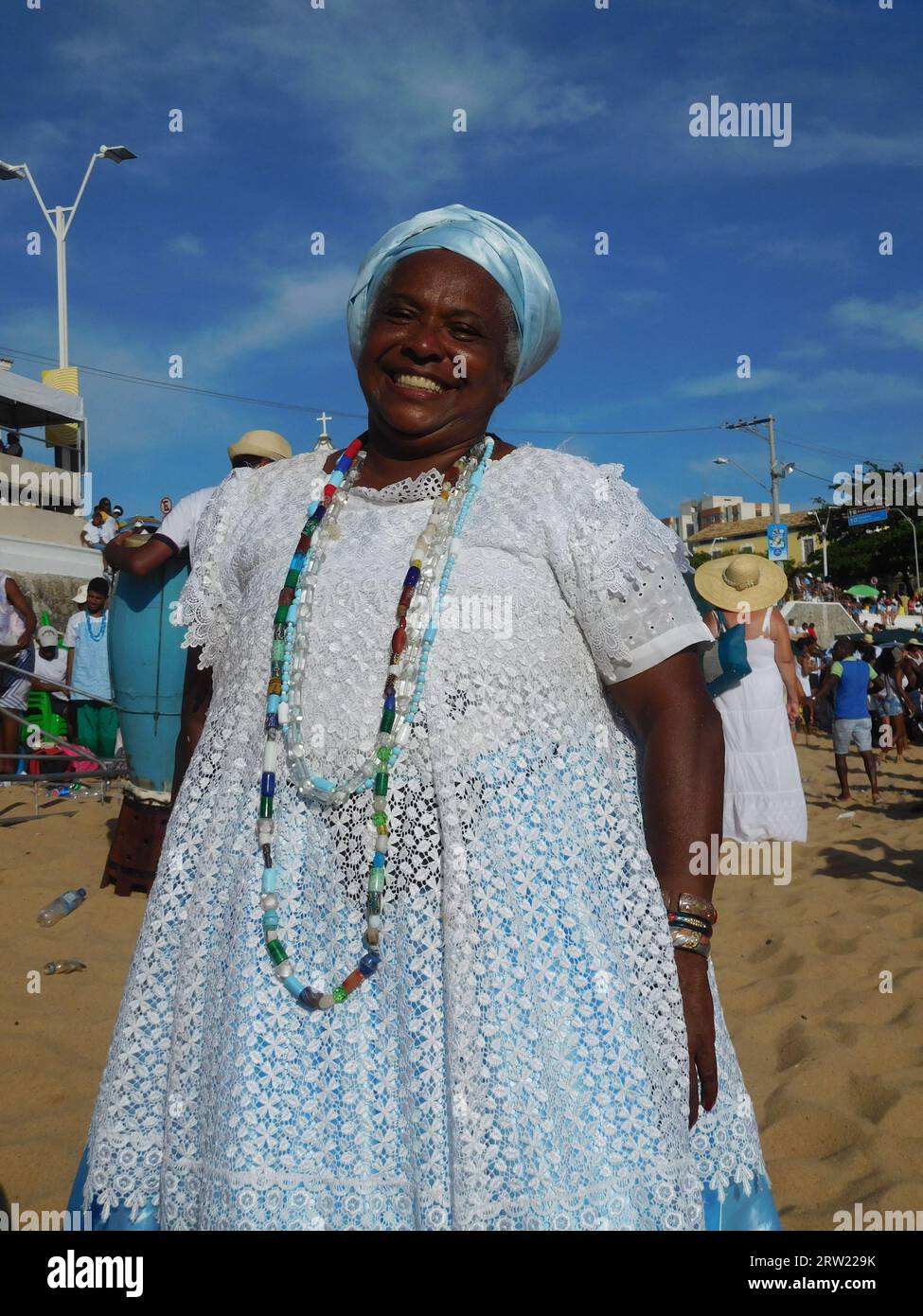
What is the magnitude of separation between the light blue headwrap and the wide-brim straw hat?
14.9 feet

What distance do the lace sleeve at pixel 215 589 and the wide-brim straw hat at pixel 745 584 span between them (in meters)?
4.66

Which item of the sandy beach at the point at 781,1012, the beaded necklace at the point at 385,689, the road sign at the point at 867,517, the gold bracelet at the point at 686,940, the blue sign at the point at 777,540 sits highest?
the road sign at the point at 867,517

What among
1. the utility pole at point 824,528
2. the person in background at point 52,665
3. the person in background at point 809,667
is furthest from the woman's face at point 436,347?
the utility pole at point 824,528

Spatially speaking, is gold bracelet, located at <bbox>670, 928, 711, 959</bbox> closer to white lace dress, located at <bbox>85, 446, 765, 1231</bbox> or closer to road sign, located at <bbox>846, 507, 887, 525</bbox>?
white lace dress, located at <bbox>85, 446, 765, 1231</bbox>

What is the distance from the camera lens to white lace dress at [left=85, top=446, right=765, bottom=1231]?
4.28 feet

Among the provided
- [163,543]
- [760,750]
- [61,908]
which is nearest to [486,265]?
[163,543]

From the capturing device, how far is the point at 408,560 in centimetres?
150

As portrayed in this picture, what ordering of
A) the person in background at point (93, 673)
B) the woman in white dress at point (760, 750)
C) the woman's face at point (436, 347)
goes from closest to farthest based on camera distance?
1. the woman's face at point (436, 347)
2. the woman in white dress at point (760, 750)
3. the person in background at point (93, 673)

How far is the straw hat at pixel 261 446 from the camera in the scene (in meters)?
5.25

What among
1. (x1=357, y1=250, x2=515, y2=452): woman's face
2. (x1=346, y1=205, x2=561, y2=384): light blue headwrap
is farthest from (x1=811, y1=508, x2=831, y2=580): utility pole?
(x1=357, y1=250, x2=515, y2=452): woman's face

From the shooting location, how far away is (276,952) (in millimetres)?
1356

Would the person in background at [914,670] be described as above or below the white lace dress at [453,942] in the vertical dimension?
above

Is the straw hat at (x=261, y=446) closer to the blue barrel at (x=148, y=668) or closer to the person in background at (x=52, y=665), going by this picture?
the blue barrel at (x=148, y=668)
